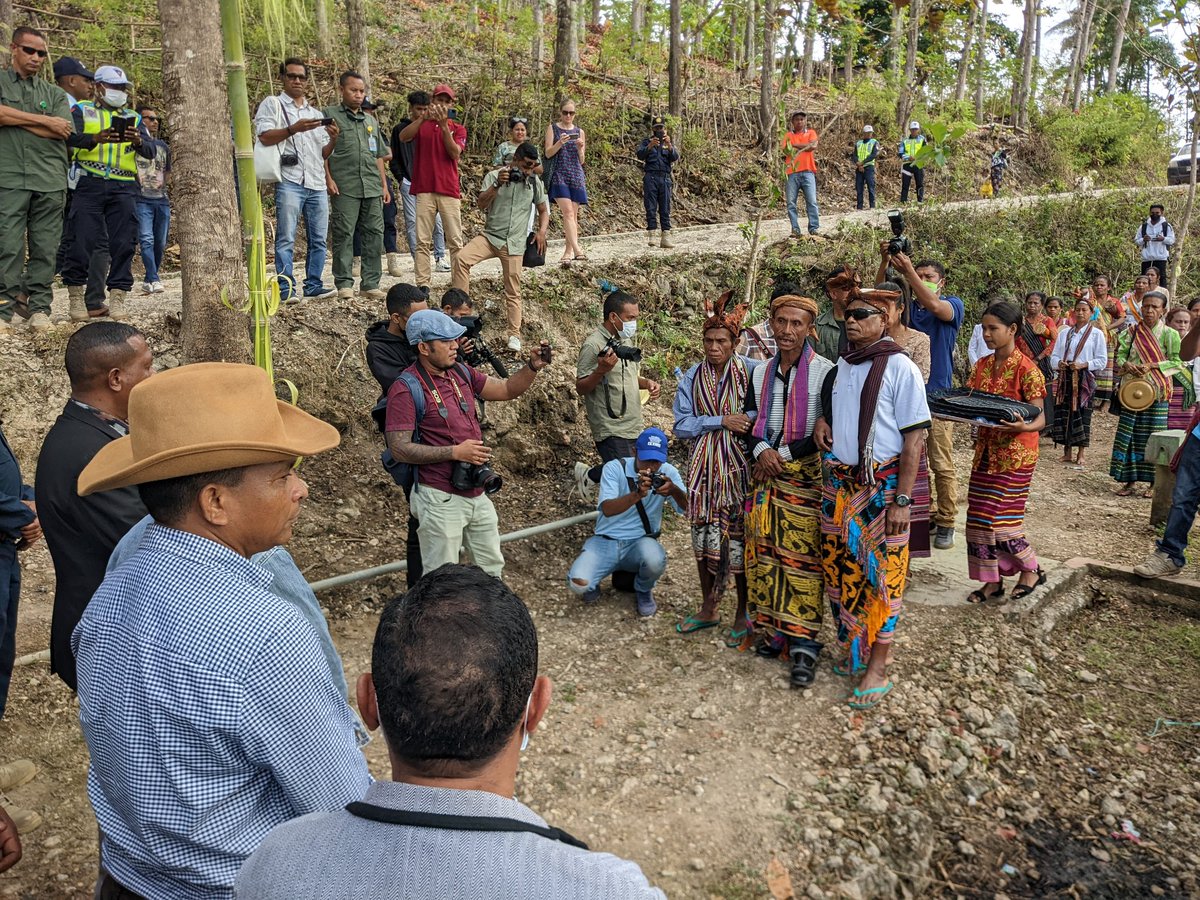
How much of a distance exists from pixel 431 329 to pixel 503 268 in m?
3.75

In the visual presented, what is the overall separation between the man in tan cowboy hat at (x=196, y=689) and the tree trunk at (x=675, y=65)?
15366 millimetres

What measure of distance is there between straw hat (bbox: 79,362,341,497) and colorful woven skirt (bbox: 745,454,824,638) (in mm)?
3171

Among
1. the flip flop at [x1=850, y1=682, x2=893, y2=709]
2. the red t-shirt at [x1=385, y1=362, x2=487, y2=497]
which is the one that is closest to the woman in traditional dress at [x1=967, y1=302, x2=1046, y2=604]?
the flip flop at [x1=850, y1=682, x2=893, y2=709]

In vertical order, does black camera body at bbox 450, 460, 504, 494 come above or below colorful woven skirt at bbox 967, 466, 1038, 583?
above

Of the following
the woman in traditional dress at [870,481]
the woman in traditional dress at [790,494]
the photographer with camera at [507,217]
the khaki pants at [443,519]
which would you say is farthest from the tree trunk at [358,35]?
the woman in traditional dress at [870,481]

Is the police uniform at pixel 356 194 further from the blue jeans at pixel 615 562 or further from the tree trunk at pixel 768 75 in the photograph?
the tree trunk at pixel 768 75

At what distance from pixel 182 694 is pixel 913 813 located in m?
3.03

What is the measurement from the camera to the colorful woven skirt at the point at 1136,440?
841cm

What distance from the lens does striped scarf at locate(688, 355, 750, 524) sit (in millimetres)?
5016

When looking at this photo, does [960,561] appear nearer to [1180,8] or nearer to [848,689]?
[848,689]

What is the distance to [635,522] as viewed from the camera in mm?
5520

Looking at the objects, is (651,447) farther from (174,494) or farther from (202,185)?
(174,494)

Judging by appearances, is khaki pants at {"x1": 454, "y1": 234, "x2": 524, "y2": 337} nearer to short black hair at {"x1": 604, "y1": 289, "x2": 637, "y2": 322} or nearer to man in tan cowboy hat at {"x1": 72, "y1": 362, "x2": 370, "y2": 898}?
short black hair at {"x1": 604, "y1": 289, "x2": 637, "y2": 322}

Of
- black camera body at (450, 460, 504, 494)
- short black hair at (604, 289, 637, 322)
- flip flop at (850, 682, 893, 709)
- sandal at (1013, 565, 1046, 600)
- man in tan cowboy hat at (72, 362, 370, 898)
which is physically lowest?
flip flop at (850, 682, 893, 709)
